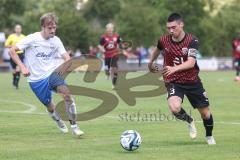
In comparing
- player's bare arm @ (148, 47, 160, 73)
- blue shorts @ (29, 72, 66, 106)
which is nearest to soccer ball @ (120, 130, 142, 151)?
player's bare arm @ (148, 47, 160, 73)

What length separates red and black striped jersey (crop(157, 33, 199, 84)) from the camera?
37.3 feet

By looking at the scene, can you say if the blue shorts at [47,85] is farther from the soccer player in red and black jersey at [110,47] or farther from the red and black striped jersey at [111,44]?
the red and black striped jersey at [111,44]

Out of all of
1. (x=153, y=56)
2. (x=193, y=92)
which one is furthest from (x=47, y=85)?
(x=193, y=92)

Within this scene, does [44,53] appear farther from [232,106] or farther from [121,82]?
[121,82]

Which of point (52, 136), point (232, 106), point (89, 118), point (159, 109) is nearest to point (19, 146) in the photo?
point (52, 136)

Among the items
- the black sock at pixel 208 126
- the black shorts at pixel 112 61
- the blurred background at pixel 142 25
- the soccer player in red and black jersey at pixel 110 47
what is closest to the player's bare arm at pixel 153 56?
the black sock at pixel 208 126

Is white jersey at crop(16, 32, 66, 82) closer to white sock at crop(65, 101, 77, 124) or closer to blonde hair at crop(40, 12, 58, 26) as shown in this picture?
blonde hair at crop(40, 12, 58, 26)

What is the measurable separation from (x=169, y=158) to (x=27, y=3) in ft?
190

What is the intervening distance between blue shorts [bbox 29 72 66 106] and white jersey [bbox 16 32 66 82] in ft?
0.26

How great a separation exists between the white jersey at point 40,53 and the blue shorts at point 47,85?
0.08 meters

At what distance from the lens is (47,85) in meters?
13.0

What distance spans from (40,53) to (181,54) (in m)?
2.95

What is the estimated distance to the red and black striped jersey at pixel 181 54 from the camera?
1138 centimetres

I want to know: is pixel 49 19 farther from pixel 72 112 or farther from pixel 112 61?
pixel 112 61
